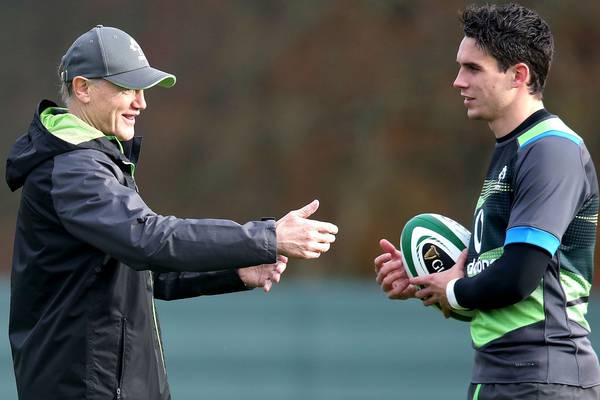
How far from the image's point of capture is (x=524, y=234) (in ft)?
10.1

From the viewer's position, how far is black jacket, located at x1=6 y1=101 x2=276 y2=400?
3.14 m

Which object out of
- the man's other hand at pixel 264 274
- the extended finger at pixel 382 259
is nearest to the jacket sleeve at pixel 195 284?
the man's other hand at pixel 264 274

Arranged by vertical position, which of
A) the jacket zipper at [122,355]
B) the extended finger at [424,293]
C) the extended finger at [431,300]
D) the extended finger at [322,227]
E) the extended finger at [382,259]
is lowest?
the jacket zipper at [122,355]

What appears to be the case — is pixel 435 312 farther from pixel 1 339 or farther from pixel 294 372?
pixel 1 339

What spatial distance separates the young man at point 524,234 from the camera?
122 inches

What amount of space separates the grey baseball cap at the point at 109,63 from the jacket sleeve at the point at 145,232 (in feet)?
1.11

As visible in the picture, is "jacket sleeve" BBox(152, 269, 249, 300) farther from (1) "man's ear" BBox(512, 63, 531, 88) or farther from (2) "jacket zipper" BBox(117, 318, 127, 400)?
(1) "man's ear" BBox(512, 63, 531, 88)

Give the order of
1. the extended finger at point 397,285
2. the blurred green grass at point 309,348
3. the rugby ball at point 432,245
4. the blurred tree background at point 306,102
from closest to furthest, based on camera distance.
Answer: the rugby ball at point 432,245
the extended finger at point 397,285
the blurred green grass at point 309,348
the blurred tree background at point 306,102

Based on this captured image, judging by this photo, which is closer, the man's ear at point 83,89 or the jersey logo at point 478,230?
the jersey logo at point 478,230

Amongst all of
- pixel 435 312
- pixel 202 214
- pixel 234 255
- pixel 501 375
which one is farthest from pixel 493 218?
pixel 202 214

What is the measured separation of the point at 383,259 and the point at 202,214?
718cm

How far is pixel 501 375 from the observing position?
319cm

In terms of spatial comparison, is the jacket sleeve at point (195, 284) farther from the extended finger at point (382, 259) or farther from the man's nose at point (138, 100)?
the man's nose at point (138, 100)

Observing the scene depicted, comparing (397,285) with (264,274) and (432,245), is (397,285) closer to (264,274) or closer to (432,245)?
(432,245)
